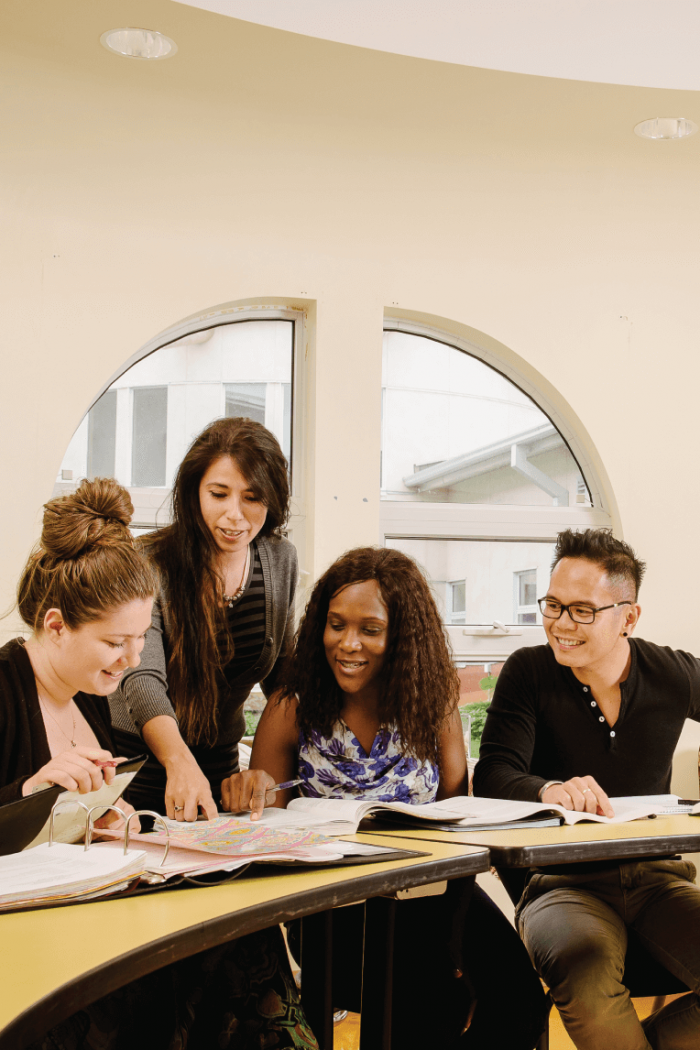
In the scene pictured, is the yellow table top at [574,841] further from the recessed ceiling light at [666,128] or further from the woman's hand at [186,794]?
the recessed ceiling light at [666,128]

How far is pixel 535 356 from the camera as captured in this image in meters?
3.76

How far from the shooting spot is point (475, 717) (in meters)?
3.74

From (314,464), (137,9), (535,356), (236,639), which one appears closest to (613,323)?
(535,356)

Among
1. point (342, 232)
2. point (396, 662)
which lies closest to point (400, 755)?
point (396, 662)

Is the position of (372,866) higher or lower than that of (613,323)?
lower

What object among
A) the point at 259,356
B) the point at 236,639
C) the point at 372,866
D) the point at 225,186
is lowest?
the point at 372,866

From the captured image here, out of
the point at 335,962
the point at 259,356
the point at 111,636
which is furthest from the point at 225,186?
the point at 335,962

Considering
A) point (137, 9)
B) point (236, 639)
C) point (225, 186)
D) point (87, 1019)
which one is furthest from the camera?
point (225, 186)

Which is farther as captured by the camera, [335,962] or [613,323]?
[613,323]

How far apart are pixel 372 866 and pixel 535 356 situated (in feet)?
9.03

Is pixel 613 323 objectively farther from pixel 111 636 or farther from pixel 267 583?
pixel 111 636

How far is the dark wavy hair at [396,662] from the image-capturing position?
6.68 feet

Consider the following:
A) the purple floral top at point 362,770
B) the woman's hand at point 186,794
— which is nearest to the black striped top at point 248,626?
the purple floral top at point 362,770

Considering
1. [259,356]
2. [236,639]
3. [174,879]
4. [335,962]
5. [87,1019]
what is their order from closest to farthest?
Answer: [174,879] → [87,1019] → [335,962] → [236,639] → [259,356]
